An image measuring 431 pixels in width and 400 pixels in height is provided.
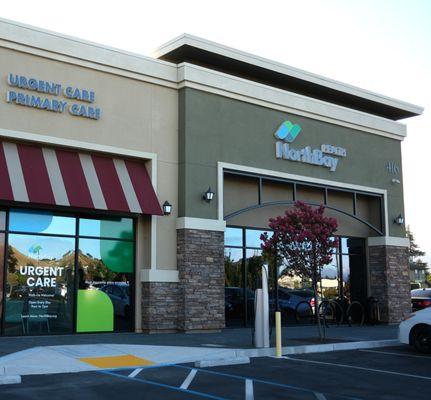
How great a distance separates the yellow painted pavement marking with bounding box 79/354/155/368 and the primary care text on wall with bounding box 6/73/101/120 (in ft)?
23.6

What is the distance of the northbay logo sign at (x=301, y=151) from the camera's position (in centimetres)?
2067

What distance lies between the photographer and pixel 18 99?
1580cm

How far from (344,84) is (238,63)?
4.83 m

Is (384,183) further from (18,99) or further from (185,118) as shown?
(18,99)

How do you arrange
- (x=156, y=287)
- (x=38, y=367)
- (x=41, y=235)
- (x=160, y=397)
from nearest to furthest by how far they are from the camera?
1. (x=160, y=397)
2. (x=38, y=367)
3. (x=41, y=235)
4. (x=156, y=287)

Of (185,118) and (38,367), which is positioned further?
(185,118)

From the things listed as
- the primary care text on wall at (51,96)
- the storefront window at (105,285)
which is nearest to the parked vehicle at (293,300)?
the storefront window at (105,285)

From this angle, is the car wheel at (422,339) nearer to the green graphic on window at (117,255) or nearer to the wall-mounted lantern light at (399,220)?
the green graphic on window at (117,255)

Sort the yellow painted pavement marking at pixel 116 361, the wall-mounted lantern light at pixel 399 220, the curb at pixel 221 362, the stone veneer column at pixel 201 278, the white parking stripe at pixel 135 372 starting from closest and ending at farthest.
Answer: the white parking stripe at pixel 135 372 → the yellow painted pavement marking at pixel 116 361 → the curb at pixel 221 362 → the stone veneer column at pixel 201 278 → the wall-mounted lantern light at pixel 399 220

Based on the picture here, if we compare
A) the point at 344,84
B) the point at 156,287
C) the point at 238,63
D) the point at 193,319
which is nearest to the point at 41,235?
the point at 156,287

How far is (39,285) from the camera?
53.1 ft

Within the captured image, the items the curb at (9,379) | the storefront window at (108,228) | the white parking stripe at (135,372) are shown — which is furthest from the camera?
the storefront window at (108,228)

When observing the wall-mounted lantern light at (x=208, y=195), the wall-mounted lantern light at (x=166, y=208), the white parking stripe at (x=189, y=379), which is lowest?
the white parking stripe at (x=189, y=379)

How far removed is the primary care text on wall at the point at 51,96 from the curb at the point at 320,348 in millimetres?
7781
